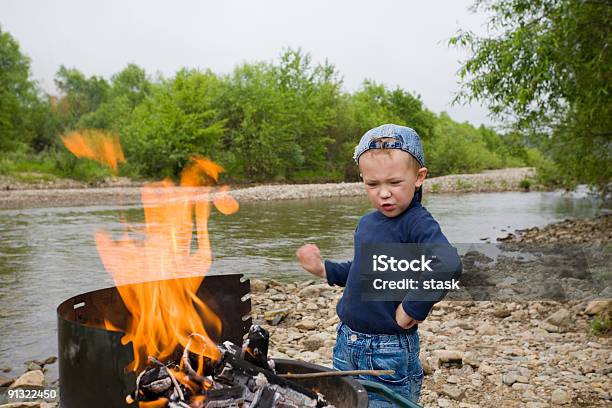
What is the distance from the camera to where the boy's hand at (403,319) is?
2229 millimetres

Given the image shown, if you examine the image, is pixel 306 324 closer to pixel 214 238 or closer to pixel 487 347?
pixel 487 347

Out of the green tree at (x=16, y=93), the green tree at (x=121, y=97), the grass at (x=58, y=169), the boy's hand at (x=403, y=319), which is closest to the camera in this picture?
the boy's hand at (x=403, y=319)

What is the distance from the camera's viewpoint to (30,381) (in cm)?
398

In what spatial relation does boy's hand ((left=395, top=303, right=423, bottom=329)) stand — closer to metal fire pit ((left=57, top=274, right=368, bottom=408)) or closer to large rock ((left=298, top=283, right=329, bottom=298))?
metal fire pit ((left=57, top=274, right=368, bottom=408))

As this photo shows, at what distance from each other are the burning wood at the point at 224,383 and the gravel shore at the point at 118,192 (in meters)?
17.4

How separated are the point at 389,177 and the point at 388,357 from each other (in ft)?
2.45

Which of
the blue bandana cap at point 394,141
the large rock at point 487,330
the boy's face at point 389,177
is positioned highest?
the blue bandana cap at point 394,141

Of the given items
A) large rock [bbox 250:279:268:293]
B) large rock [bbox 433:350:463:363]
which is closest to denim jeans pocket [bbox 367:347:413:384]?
large rock [bbox 433:350:463:363]

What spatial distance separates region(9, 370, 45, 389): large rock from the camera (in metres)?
3.94

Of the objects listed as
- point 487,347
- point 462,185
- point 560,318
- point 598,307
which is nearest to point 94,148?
point 487,347

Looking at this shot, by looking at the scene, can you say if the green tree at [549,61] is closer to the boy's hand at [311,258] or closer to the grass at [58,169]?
the boy's hand at [311,258]

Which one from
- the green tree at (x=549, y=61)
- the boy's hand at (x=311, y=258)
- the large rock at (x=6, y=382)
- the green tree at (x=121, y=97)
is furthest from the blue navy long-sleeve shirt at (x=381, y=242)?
the green tree at (x=121, y=97)

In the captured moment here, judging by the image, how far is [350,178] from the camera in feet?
119

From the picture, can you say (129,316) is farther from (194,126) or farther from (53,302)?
(194,126)
